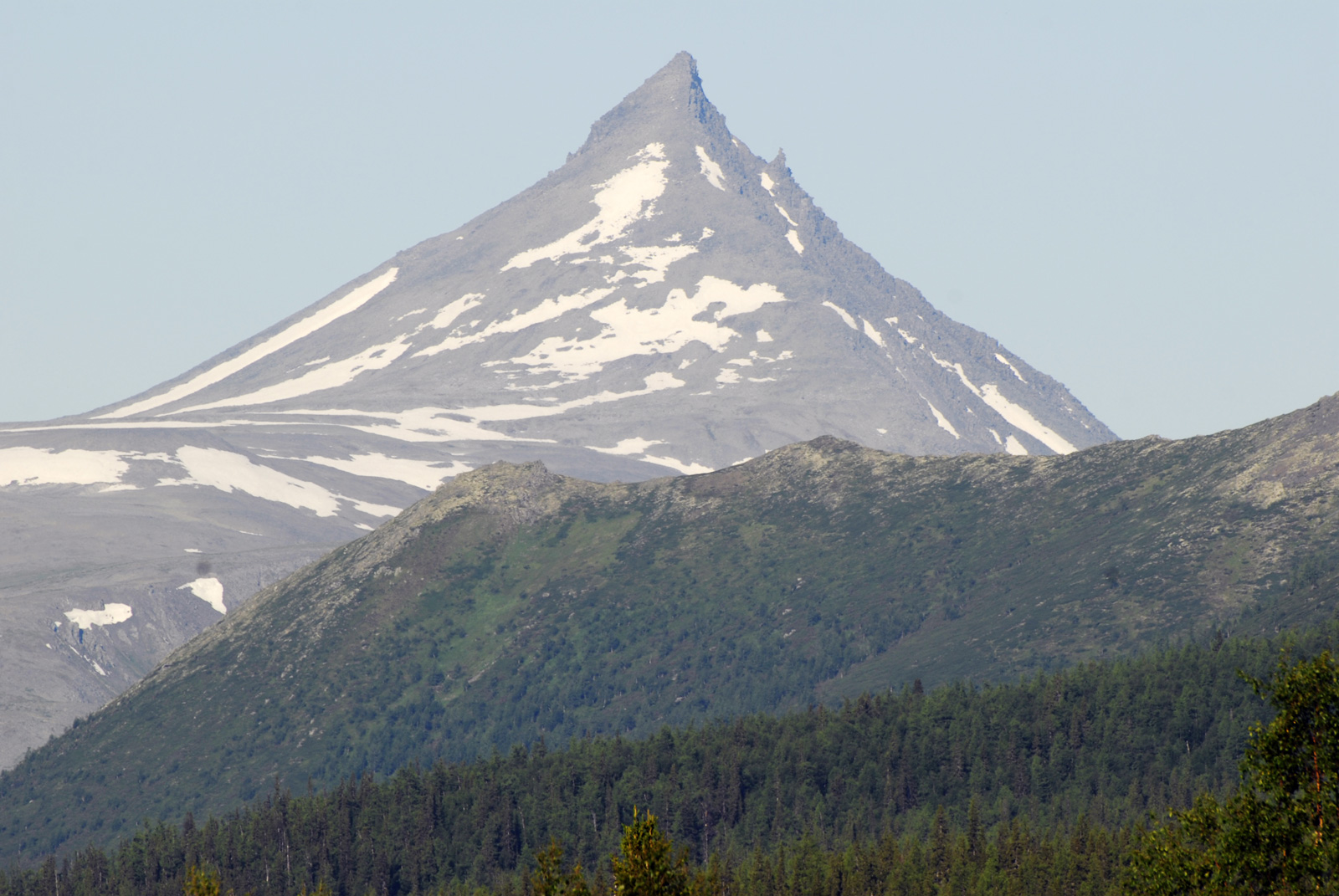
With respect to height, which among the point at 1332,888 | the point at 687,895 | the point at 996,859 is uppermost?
the point at 687,895

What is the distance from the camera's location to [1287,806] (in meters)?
58.9

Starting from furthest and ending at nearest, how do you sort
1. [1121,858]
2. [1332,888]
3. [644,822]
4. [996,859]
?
[996,859], [1121,858], [1332,888], [644,822]

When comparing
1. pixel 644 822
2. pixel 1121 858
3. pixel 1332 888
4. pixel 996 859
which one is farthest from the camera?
pixel 996 859

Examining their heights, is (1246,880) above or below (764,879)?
above

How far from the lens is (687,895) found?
55.6 meters

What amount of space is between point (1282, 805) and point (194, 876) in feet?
120

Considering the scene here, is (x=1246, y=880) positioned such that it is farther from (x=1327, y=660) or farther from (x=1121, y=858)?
(x=1121, y=858)

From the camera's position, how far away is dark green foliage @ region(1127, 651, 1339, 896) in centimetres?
5847

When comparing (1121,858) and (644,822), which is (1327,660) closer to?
(644,822)

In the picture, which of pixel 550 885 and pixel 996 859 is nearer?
pixel 550 885

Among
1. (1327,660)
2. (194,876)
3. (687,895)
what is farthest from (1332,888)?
(194,876)

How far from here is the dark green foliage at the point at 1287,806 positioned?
5847 cm

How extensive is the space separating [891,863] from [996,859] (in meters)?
11.5

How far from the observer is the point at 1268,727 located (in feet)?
195
